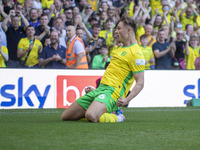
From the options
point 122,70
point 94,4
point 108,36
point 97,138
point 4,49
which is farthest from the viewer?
point 94,4

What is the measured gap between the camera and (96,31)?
12688 mm

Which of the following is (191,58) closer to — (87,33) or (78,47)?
(87,33)

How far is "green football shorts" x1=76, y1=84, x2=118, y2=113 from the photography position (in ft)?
20.4

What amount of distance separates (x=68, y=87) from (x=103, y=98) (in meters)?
4.86

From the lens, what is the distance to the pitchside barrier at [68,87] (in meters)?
10.5

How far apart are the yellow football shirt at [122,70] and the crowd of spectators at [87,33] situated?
15.1ft

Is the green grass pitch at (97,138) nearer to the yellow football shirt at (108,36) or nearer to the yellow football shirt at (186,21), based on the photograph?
the yellow football shirt at (108,36)

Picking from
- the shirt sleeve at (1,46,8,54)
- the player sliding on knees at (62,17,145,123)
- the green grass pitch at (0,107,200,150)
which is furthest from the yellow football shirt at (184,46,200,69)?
the green grass pitch at (0,107,200,150)

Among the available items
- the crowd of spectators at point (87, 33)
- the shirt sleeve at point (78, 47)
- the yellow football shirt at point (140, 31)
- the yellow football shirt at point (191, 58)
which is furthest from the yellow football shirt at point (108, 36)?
the yellow football shirt at point (191, 58)

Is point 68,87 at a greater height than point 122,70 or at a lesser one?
lesser

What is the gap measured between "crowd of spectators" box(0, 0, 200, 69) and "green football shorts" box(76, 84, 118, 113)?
181 inches

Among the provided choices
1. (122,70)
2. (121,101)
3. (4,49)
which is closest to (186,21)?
(4,49)

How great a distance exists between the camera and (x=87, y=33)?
12.8m

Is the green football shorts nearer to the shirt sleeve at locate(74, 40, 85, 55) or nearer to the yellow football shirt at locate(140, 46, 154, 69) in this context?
the shirt sleeve at locate(74, 40, 85, 55)
